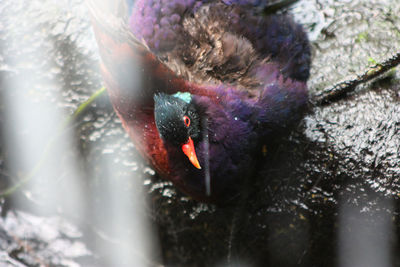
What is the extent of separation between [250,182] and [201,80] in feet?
1.83

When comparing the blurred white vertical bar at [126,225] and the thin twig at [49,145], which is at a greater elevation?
the thin twig at [49,145]

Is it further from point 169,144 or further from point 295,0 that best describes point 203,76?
point 295,0

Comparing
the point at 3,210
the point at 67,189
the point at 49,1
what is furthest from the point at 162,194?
the point at 49,1

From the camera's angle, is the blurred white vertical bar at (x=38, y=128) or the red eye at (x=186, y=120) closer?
the red eye at (x=186, y=120)

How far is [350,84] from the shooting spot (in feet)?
5.80

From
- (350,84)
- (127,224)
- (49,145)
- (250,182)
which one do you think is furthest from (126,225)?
(350,84)

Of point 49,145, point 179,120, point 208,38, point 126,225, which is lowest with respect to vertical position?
point 126,225

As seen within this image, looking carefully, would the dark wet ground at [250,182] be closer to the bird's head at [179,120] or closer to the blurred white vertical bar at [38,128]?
the blurred white vertical bar at [38,128]

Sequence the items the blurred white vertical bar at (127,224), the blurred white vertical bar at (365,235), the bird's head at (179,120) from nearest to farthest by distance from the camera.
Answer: the bird's head at (179,120), the blurred white vertical bar at (365,235), the blurred white vertical bar at (127,224)

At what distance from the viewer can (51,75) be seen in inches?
87.7

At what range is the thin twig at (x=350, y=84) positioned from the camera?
1.75 m

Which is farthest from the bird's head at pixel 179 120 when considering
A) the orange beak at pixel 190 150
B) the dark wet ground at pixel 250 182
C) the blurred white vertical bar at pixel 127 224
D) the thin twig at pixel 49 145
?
the thin twig at pixel 49 145

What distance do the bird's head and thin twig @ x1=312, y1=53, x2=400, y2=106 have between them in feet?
2.33

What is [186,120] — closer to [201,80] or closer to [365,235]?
[201,80]
